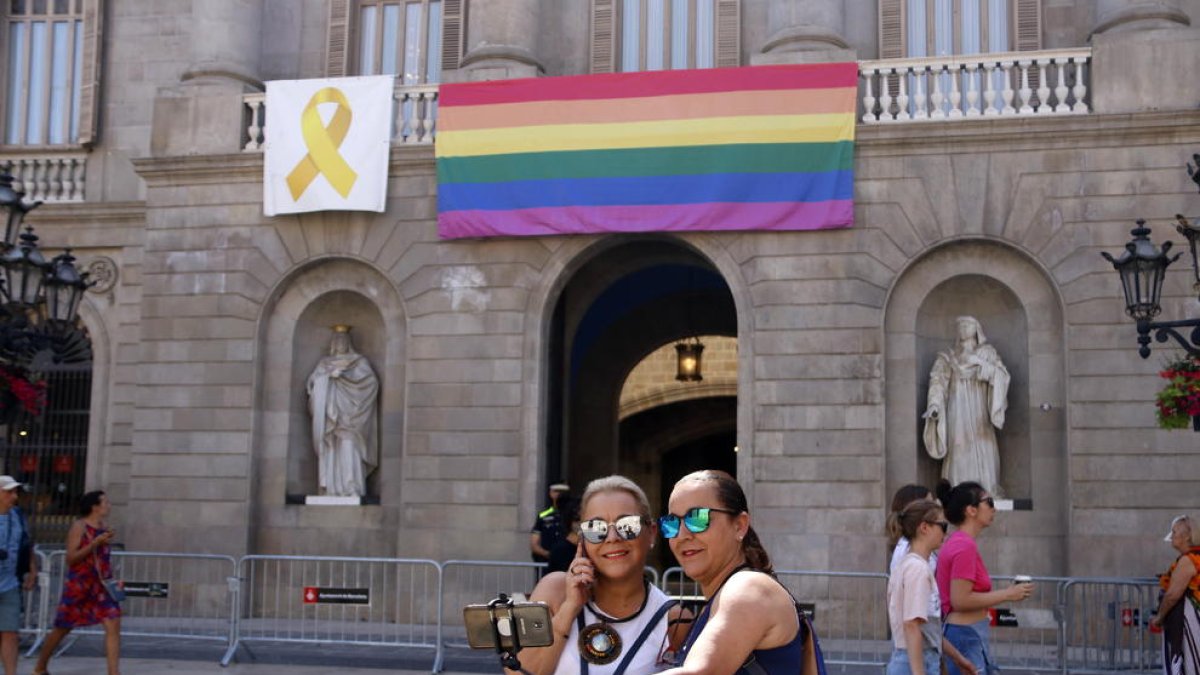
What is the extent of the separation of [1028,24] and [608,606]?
679 inches

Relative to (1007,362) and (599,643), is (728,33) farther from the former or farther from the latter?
(599,643)

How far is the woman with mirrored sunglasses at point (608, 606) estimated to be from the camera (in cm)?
578

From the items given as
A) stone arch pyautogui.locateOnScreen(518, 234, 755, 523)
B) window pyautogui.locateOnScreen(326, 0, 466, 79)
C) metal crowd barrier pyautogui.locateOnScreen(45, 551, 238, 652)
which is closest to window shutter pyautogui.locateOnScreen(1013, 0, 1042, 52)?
stone arch pyautogui.locateOnScreen(518, 234, 755, 523)

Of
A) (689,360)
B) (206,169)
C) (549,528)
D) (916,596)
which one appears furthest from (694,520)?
(689,360)

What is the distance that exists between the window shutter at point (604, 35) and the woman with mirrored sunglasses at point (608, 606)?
17.0 meters

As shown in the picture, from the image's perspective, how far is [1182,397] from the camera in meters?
13.8

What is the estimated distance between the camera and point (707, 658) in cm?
474

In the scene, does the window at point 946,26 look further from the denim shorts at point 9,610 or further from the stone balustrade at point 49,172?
the denim shorts at point 9,610

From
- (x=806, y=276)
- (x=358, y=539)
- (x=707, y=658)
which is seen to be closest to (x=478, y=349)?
(x=358, y=539)

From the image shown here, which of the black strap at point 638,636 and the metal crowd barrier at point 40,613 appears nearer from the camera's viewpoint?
the black strap at point 638,636

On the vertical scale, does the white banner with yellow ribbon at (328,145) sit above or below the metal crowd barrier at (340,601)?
above

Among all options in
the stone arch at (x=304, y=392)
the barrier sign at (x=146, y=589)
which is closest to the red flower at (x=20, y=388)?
the barrier sign at (x=146, y=589)

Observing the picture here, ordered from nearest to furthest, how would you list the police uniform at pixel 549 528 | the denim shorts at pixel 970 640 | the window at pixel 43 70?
1. the denim shorts at pixel 970 640
2. the police uniform at pixel 549 528
3. the window at pixel 43 70

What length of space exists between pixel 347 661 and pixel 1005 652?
24.1 feet
